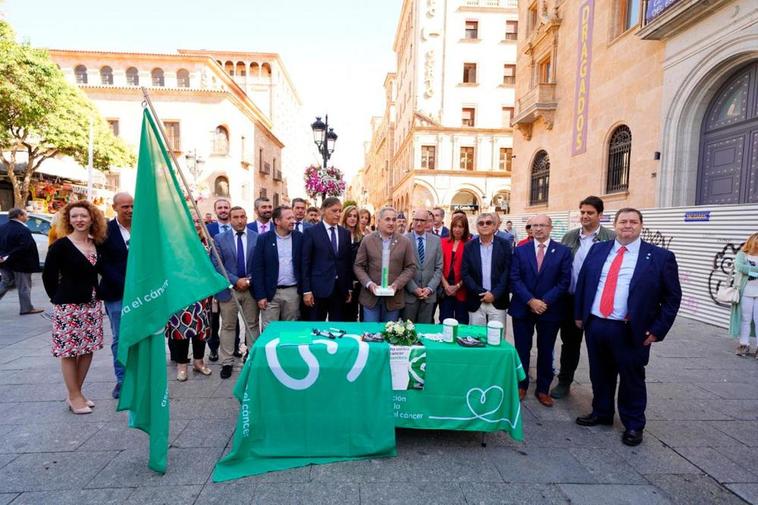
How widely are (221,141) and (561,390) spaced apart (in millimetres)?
32855

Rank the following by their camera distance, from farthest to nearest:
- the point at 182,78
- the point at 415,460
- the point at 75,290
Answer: the point at 182,78 → the point at 75,290 → the point at 415,460

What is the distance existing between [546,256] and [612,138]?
438 inches

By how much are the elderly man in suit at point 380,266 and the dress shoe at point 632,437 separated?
2.53 m

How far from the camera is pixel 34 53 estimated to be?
15805 millimetres

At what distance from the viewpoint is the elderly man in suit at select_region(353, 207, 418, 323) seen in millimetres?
4632

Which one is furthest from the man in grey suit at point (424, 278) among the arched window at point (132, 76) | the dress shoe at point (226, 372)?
the arched window at point (132, 76)

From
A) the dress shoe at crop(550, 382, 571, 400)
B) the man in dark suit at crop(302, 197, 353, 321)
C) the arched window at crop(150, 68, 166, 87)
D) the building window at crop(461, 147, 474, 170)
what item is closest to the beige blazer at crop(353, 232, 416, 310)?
the man in dark suit at crop(302, 197, 353, 321)

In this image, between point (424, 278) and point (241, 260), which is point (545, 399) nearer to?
point (424, 278)

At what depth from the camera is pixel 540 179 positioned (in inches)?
707

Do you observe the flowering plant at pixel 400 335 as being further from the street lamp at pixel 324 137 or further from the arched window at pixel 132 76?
the arched window at pixel 132 76

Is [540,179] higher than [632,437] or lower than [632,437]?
higher

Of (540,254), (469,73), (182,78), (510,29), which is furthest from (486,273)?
(182,78)

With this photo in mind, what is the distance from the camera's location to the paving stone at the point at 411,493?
8.49 ft

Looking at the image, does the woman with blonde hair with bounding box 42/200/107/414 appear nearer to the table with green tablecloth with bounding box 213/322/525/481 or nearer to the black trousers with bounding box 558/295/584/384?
the table with green tablecloth with bounding box 213/322/525/481
